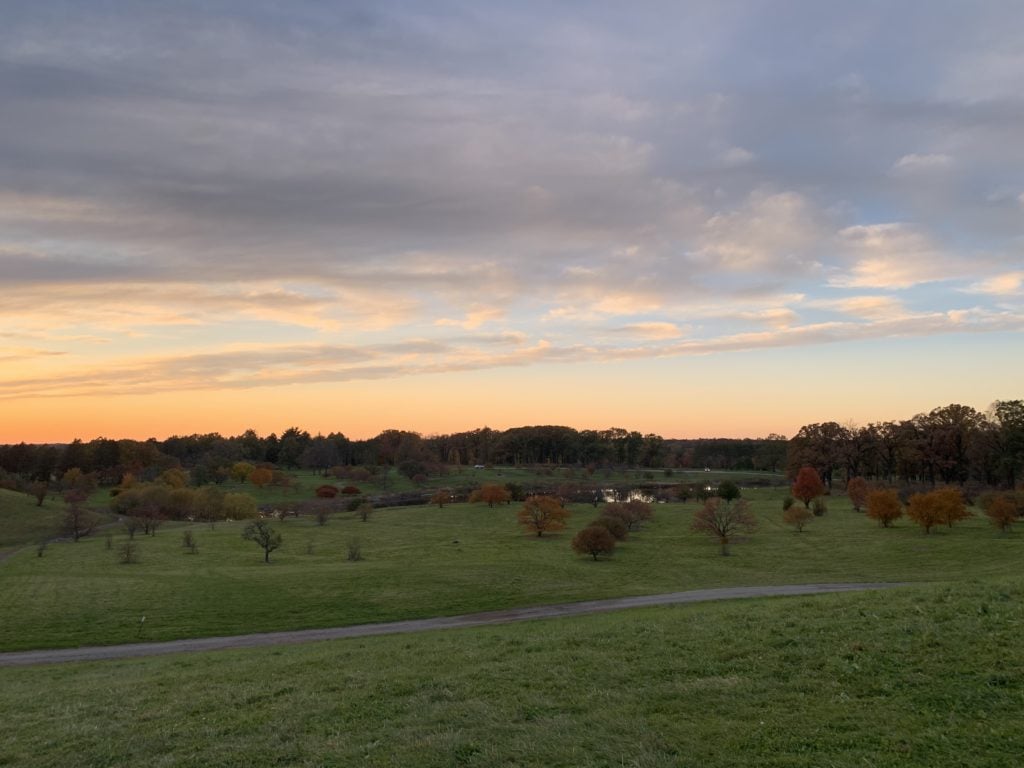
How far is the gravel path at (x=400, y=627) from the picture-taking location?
3244cm

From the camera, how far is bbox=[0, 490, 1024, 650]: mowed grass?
4041cm

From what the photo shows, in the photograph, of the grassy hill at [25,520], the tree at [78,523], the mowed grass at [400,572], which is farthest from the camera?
the grassy hill at [25,520]

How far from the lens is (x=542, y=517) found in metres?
79.4

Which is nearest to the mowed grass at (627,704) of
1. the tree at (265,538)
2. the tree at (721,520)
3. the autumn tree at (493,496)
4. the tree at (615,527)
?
the tree at (265,538)

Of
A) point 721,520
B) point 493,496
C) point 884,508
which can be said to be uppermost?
point 884,508

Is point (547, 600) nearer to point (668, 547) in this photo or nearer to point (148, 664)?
point (148, 664)

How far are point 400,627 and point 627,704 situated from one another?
26.5m

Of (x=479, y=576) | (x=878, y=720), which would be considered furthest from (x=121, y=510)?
(x=878, y=720)

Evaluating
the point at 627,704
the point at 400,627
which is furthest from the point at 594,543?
the point at 627,704

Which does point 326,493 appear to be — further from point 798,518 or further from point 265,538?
point 798,518

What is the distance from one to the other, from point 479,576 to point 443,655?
34.4 metres

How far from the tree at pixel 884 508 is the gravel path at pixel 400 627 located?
120ft

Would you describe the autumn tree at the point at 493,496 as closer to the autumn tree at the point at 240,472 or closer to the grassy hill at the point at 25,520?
the grassy hill at the point at 25,520

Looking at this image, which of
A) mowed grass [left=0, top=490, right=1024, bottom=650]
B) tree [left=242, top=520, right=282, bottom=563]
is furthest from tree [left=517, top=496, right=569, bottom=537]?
tree [left=242, top=520, right=282, bottom=563]
